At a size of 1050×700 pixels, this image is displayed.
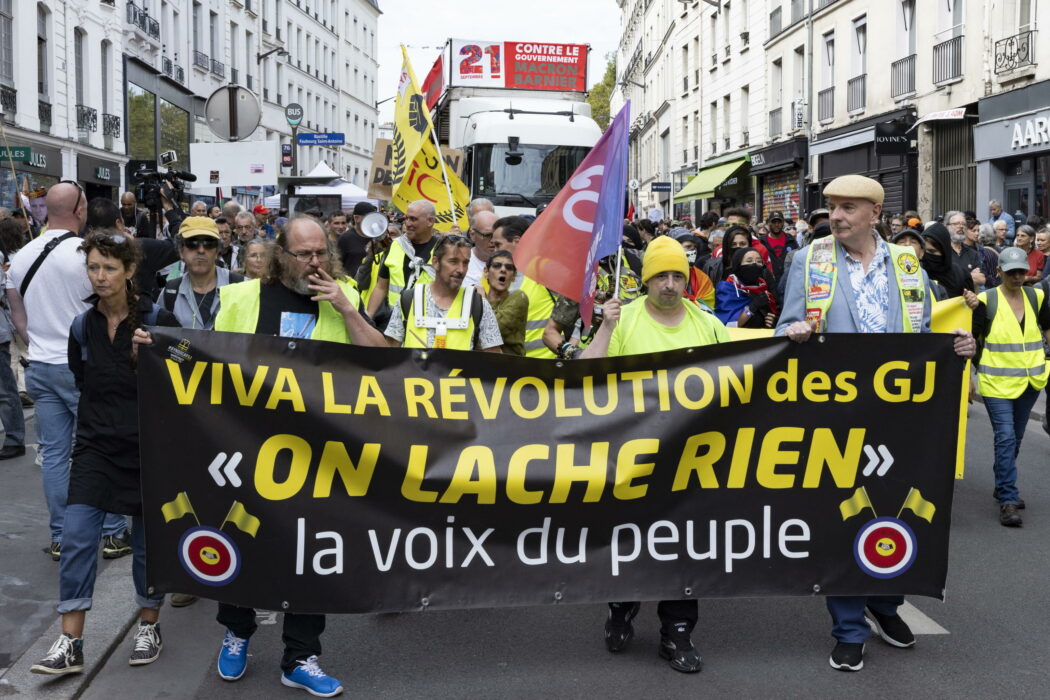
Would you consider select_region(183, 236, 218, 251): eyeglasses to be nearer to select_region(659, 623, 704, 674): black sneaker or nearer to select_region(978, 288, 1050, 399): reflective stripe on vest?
select_region(659, 623, 704, 674): black sneaker

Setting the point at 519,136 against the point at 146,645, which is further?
the point at 519,136

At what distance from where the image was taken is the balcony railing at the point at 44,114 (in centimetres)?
2619

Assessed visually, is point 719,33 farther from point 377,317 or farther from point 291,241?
point 291,241

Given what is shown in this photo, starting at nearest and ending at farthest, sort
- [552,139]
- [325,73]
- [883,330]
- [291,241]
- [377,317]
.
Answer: [291,241] < [883,330] < [377,317] < [552,139] < [325,73]

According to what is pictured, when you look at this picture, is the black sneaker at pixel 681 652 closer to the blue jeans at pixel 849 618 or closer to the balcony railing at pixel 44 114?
the blue jeans at pixel 849 618

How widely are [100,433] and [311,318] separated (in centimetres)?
93

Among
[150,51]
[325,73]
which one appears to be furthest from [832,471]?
[325,73]

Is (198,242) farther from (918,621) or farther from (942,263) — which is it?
(942,263)

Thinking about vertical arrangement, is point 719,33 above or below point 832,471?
above


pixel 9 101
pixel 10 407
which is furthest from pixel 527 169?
pixel 10 407

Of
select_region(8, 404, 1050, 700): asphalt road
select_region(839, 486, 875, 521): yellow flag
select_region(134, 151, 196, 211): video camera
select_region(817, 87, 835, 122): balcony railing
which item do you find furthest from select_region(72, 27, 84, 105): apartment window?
select_region(839, 486, 875, 521): yellow flag

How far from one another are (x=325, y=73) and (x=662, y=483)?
64373mm

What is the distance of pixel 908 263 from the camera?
17.1 ft

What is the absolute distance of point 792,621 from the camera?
5504 mm
